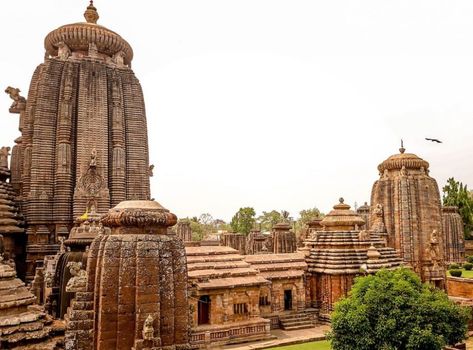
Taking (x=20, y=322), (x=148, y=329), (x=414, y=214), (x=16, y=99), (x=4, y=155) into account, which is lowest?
(x=20, y=322)

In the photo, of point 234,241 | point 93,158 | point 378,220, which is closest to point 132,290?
point 93,158

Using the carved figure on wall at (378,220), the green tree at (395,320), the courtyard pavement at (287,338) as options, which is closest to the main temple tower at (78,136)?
the courtyard pavement at (287,338)

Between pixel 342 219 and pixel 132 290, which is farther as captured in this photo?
pixel 342 219

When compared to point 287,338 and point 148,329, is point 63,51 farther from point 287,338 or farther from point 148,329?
point 148,329

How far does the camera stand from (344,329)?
14.3 m

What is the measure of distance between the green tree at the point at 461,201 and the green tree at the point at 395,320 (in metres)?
42.1

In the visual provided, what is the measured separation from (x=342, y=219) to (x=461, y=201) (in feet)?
121

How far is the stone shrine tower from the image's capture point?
28484 mm

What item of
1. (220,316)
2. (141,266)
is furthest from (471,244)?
(141,266)

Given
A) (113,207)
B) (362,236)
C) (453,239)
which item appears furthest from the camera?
(453,239)

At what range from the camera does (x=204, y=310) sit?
63.7 feet

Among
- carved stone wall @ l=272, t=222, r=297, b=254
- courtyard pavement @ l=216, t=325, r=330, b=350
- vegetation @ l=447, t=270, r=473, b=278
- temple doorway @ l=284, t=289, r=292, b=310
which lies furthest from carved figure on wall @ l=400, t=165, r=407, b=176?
courtyard pavement @ l=216, t=325, r=330, b=350

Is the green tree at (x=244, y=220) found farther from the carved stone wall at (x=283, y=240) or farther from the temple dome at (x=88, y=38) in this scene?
the temple dome at (x=88, y=38)

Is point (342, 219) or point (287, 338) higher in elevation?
point (342, 219)
